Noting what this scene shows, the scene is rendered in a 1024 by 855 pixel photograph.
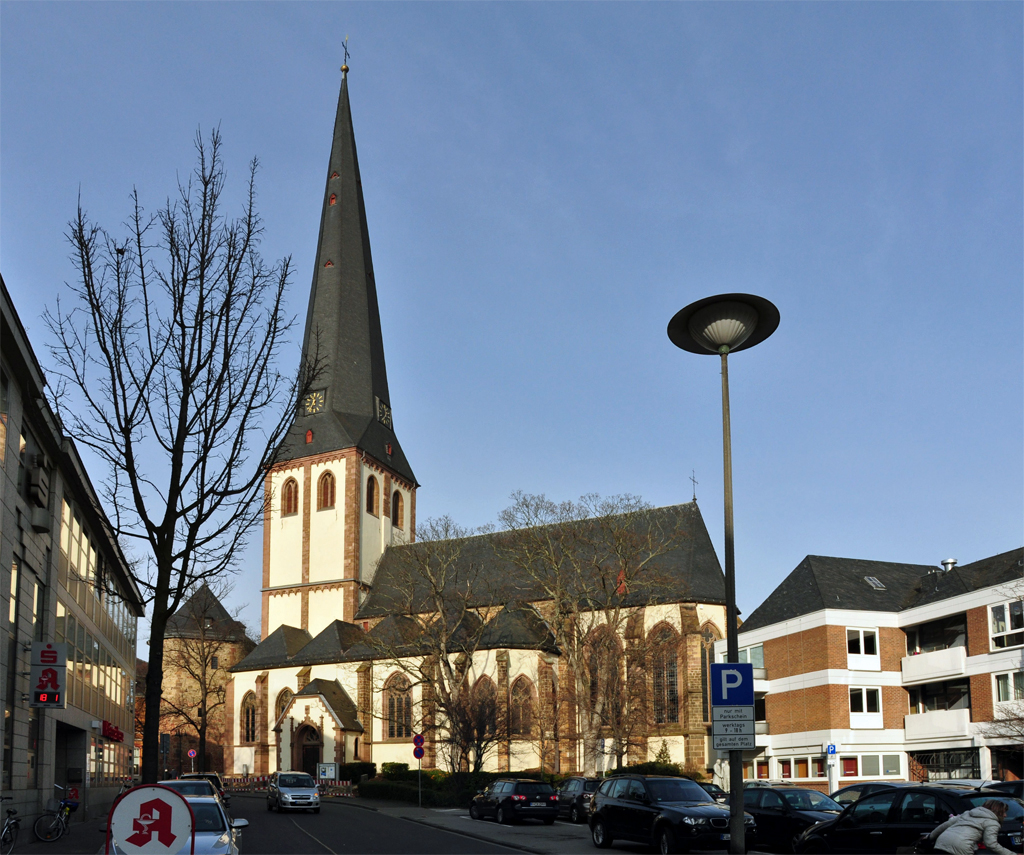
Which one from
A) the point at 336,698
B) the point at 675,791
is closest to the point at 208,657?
the point at 336,698

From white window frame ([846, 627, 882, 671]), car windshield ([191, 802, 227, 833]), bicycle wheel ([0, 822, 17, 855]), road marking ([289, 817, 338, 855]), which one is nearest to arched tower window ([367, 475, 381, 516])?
white window frame ([846, 627, 882, 671])

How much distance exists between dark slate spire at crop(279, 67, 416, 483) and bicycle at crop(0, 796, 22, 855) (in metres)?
46.2

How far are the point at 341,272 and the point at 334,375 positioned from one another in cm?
704

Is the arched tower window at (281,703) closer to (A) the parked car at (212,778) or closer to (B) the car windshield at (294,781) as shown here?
(A) the parked car at (212,778)

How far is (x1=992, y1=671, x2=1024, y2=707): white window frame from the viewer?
3497 centimetres

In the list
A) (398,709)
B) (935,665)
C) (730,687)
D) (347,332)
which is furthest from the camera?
(347,332)

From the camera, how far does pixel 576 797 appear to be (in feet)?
107

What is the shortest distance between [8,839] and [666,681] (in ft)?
130

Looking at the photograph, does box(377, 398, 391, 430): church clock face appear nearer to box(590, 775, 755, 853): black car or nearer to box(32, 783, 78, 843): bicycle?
box(32, 783, 78, 843): bicycle

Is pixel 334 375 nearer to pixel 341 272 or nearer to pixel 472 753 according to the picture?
pixel 341 272

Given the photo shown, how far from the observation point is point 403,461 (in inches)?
2872

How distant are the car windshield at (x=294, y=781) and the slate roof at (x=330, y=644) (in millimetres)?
24046

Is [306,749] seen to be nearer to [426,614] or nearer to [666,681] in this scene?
[426,614]

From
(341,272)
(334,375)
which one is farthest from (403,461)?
(341,272)
